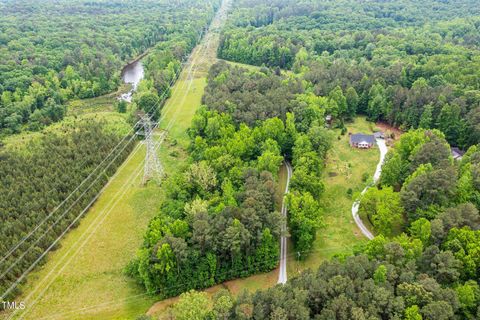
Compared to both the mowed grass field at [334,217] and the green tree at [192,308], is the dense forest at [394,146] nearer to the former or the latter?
the green tree at [192,308]

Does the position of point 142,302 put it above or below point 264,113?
below

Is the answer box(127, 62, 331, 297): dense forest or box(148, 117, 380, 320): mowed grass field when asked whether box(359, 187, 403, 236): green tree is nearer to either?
box(148, 117, 380, 320): mowed grass field

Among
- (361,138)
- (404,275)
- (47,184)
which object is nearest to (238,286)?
(404,275)

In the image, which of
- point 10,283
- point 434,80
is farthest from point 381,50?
point 10,283

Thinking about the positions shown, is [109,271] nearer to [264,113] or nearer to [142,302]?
[142,302]

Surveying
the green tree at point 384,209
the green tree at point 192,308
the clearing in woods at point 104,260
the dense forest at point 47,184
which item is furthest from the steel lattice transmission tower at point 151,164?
the green tree at point 384,209

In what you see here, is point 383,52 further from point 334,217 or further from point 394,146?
point 334,217
